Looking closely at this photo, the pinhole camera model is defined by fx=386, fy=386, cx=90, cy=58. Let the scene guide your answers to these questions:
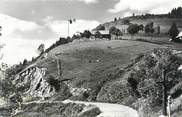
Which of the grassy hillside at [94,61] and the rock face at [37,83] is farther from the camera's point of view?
the rock face at [37,83]

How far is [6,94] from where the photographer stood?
1177 cm

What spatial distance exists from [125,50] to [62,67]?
951 inches

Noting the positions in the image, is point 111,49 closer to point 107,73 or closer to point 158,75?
point 107,73

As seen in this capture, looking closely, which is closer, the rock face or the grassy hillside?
the grassy hillside

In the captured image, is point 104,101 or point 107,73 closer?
point 104,101

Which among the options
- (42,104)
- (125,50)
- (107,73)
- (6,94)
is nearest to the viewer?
(6,94)

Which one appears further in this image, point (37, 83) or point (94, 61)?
point (94, 61)

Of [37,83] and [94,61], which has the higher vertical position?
[94,61]

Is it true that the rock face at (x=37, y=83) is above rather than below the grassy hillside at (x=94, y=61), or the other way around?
below

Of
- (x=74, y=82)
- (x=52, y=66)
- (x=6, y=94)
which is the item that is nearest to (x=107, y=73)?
(x=74, y=82)

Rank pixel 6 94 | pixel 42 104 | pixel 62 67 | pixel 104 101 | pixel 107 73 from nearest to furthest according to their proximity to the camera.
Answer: pixel 6 94, pixel 104 101, pixel 42 104, pixel 107 73, pixel 62 67

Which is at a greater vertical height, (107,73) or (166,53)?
(166,53)

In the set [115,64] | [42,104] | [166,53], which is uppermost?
[166,53]

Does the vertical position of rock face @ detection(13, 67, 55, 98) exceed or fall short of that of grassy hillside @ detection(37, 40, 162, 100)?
it falls short
